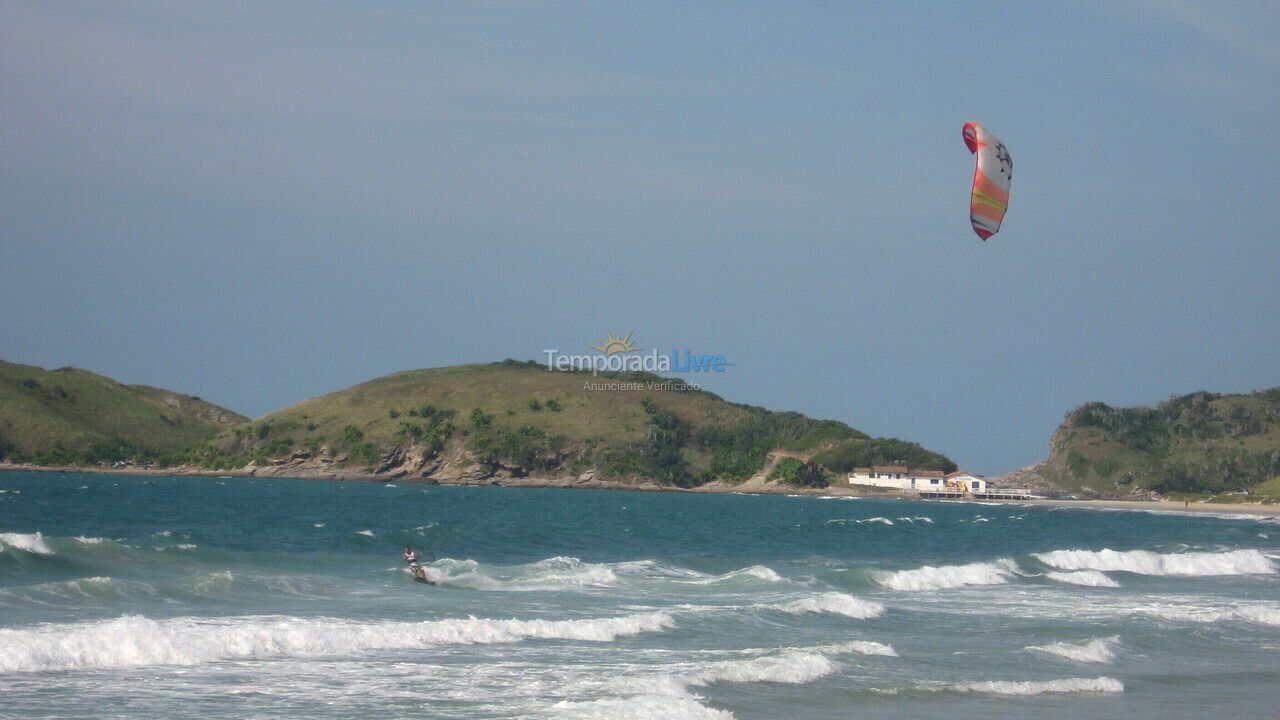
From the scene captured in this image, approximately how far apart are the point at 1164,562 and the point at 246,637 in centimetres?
4210

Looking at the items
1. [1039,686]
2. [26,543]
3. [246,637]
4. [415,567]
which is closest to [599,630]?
[246,637]

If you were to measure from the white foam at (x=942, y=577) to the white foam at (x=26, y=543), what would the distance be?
25.5 meters

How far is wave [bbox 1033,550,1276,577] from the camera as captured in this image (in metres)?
50.8

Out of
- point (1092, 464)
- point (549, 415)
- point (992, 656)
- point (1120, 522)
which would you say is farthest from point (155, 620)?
point (1092, 464)

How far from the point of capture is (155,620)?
987 inches

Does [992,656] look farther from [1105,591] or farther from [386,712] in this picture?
[1105,591]

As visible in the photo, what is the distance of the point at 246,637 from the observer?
75.2 feet

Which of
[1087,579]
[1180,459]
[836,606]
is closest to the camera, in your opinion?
[836,606]

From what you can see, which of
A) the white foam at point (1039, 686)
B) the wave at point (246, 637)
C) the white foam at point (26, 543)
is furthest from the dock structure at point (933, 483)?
the white foam at point (1039, 686)

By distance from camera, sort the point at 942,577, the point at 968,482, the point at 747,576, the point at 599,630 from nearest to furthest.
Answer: the point at 599,630 < the point at 747,576 < the point at 942,577 < the point at 968,482

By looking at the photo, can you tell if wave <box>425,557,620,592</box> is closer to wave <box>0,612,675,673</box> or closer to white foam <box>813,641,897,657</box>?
wave <box>0,612,675,673</box>

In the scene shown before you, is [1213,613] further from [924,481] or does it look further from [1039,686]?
[924,481]

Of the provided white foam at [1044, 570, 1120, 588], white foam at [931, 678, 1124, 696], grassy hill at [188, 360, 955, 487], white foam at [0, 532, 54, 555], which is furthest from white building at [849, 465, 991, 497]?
white foam at [931, 678, 1124, 696]

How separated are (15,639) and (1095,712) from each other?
17.9m
